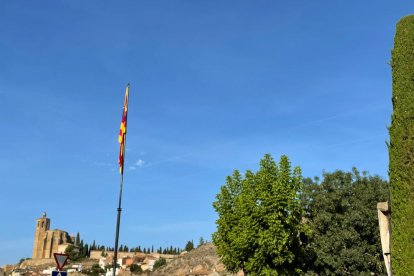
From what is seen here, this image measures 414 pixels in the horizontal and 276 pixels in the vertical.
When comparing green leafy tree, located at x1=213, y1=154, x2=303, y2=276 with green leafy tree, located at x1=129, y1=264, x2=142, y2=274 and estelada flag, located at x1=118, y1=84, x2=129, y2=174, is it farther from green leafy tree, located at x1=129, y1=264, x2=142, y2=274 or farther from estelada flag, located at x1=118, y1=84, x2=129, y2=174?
green leafy tree, located at x1=129, y1=264, x2=142, y2=274

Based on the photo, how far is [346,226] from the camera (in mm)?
33938

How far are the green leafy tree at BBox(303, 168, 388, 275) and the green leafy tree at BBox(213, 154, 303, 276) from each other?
297 centimetres

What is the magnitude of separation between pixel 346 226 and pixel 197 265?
61.2 metres

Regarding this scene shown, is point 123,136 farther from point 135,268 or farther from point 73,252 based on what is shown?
point 73,252

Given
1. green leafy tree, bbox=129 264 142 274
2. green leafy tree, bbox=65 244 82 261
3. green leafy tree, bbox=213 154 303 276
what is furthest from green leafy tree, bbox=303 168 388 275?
green leafy tree, bbox=65 244 82 261

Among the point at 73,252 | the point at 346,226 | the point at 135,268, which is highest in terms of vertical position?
the point at 73,252

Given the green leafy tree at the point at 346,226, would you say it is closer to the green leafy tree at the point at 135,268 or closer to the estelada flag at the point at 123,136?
the estelada flag at the point at 123,136

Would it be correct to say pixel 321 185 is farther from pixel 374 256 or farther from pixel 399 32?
pixel 399 32

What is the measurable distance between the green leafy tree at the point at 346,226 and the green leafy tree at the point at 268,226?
2.97m

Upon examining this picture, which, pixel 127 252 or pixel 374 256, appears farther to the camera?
pixel 127 252

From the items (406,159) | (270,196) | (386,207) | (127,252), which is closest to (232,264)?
(270,196)

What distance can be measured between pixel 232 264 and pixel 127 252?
569ft

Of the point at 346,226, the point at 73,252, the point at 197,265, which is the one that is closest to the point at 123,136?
the point at 346,226

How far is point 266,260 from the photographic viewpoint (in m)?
30.0
